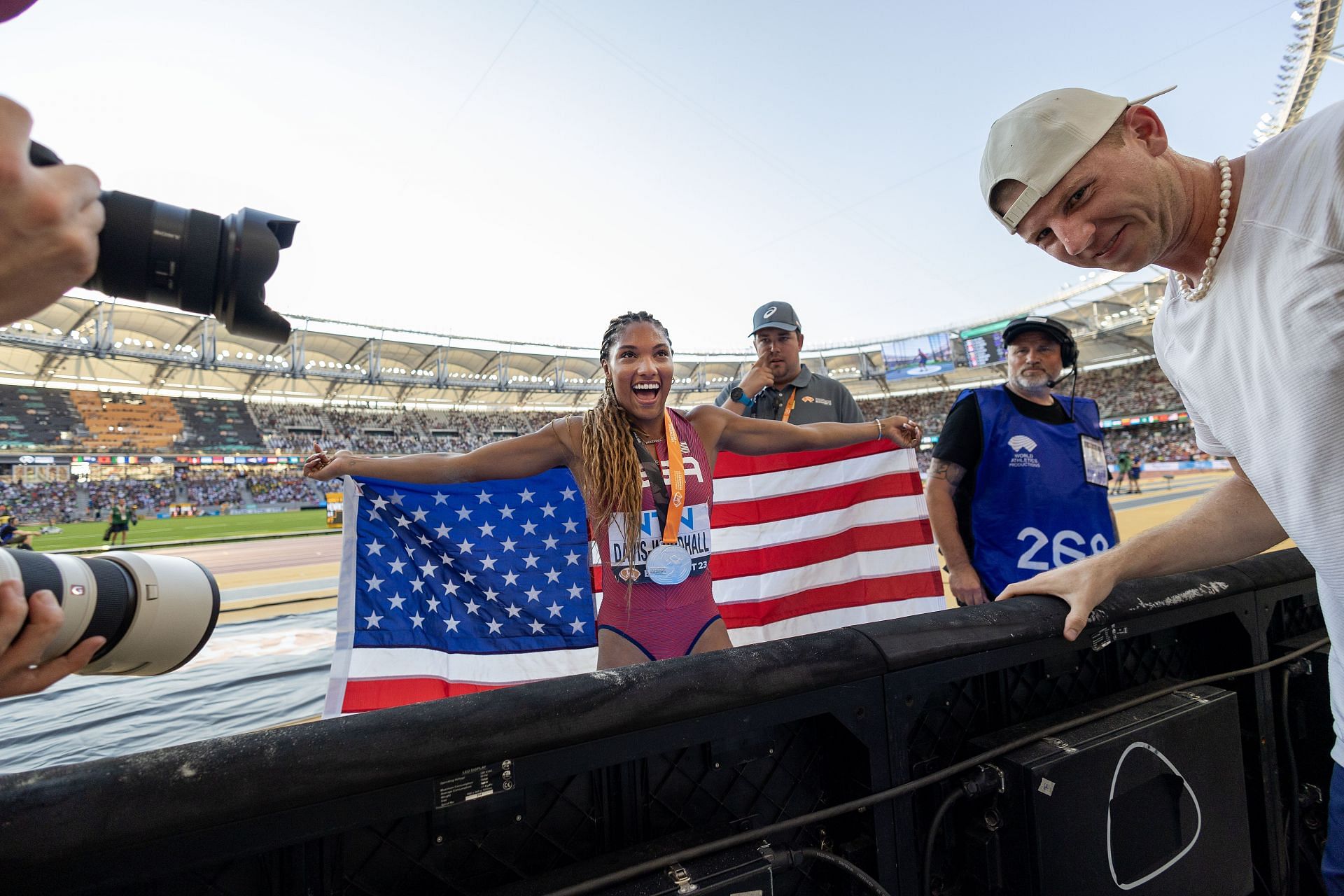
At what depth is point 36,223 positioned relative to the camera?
1.66ft

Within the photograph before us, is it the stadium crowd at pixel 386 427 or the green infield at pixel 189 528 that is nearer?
the green infield at pixel 189 528

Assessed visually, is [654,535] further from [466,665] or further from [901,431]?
[901,431]

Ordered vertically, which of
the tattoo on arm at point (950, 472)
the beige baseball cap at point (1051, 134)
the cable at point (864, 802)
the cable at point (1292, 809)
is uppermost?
the beige baseball cap at point (1051, 134)

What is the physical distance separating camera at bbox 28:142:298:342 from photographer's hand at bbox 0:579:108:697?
0.34 m

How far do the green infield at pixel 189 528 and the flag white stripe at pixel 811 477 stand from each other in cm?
2060

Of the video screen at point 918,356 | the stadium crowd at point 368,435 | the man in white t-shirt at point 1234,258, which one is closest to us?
the man in white t-shirt at point 1234,258

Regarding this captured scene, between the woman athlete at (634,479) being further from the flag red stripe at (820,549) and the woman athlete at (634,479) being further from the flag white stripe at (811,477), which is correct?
the flag white stripe at (811,477)

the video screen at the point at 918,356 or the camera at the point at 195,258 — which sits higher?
the video screen at the point at 918,356

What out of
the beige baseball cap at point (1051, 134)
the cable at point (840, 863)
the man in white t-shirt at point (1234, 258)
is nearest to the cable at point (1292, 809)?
the man in white t-shirt at point (1234, 258)

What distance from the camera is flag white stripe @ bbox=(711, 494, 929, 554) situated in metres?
3.12

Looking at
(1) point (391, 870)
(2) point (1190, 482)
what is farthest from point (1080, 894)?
(2) point (1190, 482)

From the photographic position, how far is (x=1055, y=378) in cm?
262

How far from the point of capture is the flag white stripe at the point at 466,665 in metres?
2.43

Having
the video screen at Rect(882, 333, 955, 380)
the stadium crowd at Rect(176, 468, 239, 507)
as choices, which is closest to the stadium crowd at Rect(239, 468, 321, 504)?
the stadium crowd at Rect(176, 468, 239, 507)
